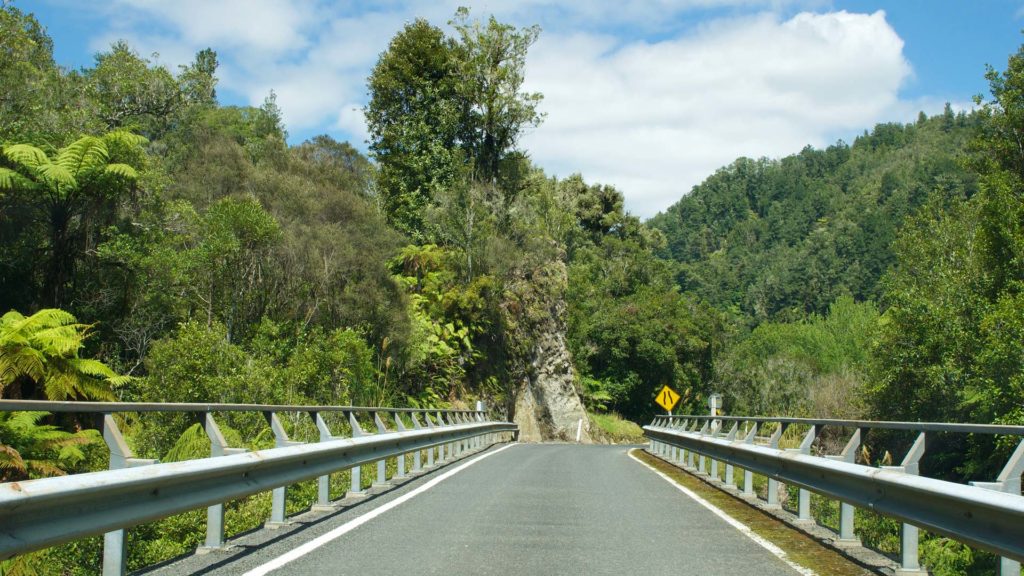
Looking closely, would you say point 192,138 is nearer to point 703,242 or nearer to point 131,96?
point 131,96

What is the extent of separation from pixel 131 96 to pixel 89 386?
983 inches

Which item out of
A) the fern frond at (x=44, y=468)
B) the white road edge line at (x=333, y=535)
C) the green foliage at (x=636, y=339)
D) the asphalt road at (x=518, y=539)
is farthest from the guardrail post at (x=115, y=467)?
the green foliage at (x=636, y=339)

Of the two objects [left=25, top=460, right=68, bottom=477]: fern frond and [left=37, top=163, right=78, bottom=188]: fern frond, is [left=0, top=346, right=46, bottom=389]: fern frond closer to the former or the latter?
[left=25, top=460, right=68, bottom=477]: fern frond

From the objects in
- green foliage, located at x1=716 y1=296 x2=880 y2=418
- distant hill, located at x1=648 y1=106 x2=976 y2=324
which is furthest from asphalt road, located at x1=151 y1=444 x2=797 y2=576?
distant hill, located at x1=648 y1=106 x2=976 y2=324

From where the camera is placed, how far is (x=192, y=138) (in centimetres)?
4256

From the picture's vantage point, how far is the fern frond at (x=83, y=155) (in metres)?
21.1

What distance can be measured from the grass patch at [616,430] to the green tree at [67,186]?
33.9 metres

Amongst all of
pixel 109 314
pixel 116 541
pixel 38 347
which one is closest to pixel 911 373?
pixel 109 314

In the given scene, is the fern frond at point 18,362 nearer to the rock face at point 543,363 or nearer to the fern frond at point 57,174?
the fern frond at point 57,174

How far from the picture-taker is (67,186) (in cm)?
2139

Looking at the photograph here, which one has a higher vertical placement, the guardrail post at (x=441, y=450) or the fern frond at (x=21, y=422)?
the fern frond at (x=21, y=422)

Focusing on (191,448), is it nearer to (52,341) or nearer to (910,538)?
(52,341)

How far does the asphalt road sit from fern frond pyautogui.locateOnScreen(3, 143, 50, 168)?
530 inches

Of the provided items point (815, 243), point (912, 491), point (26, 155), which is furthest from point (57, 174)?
point (815, 243)
